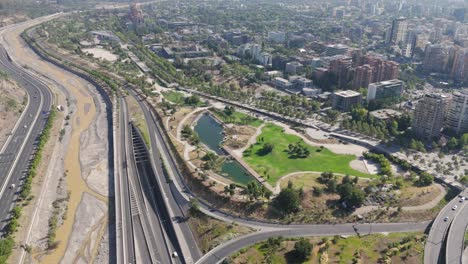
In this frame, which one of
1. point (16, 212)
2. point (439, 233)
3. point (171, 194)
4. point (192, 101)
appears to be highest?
point (16, 212)

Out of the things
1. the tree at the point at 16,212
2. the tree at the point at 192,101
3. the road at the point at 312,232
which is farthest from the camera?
the tree at the point at 192,101

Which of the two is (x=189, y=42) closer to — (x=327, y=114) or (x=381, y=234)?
(x=327, y=114)

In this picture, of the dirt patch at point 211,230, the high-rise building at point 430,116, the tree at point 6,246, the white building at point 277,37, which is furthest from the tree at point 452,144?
the white building at point 277,37

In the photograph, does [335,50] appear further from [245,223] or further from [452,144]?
[245,223]

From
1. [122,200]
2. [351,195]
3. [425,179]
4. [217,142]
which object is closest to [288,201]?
[351,195]

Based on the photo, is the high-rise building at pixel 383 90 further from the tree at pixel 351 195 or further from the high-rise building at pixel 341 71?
the tree at pixel 351 195

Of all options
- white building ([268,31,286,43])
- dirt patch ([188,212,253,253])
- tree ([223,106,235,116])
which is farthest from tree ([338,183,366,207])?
white building ([268,31,286,43])

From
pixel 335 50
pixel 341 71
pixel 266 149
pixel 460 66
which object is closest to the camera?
pixel 266 149
